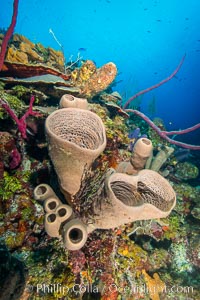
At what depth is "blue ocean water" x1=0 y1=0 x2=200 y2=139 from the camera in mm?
62594

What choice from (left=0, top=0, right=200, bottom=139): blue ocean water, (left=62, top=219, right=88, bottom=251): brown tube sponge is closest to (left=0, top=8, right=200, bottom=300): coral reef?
(left=62, top=219, right=88, bottom=251): brown tube sponge

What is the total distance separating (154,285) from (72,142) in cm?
251

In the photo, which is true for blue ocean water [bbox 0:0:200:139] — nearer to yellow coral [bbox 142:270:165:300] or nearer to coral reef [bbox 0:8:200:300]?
coral reef [bbox 0:8:200:300]

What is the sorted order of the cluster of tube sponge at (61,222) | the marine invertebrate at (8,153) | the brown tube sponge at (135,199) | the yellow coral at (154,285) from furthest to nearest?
the yellow coral at (154,285)
the marine invertebrate at (8,153)
the cluster of tube sponge at (61,222)
the brown tube sponge at (135,199)

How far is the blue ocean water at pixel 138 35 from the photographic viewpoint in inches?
2464

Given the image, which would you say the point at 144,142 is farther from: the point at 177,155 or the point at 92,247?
the point at 177,155

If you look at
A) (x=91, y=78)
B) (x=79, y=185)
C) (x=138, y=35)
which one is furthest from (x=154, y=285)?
(x=138, y=35)

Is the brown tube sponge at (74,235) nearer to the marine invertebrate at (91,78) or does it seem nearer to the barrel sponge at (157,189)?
the barrel sponge at (157,189)

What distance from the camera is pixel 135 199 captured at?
2.32m

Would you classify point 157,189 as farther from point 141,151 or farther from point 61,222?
point 61,222

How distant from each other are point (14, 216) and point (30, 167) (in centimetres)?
71

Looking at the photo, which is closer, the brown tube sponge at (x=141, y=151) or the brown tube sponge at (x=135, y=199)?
the brown tube sponge at (x=135, y=199)

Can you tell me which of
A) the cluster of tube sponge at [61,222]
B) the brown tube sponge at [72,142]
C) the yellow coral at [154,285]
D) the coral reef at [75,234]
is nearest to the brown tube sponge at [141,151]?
the coral reef at [75,234]

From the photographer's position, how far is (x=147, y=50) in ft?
311
